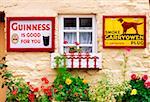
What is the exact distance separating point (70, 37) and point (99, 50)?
0.65m

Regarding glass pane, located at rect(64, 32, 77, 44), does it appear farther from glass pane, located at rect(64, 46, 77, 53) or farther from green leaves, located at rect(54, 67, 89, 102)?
green leaves, located at rect(54, 67, 89, 102)

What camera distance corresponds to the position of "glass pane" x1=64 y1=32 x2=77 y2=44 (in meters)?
9.97

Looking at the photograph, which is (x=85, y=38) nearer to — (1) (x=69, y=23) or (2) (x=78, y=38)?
(2) (x=78, y=38)

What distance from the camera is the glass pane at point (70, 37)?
9969mm

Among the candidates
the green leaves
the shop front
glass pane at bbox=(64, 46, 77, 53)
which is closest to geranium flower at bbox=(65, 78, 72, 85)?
the green leaves

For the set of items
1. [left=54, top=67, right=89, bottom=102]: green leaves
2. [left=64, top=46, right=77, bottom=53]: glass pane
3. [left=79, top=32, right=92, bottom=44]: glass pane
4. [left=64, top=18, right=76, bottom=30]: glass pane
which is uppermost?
[left=64, top=18, right=76, bottom=30]: glass pane

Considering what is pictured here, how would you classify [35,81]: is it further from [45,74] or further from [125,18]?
[125,18]

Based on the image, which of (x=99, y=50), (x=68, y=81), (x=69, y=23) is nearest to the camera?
(x=68, y=81)

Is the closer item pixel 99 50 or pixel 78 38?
pixel 99 50

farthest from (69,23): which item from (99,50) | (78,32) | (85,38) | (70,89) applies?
(70,89)

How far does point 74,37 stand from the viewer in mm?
9969

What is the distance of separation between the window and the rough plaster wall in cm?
15

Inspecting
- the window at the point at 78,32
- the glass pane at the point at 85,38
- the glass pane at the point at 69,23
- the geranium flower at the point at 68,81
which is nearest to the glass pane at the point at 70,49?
the window at the point at 78,32

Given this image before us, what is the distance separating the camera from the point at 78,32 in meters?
9.95
